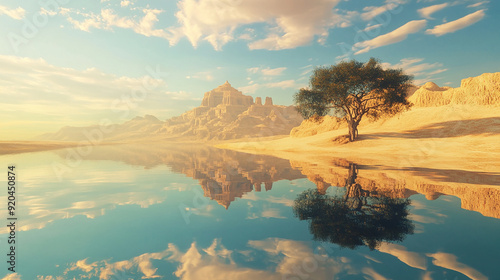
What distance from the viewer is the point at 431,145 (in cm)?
3109

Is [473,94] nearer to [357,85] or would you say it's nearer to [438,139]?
[438,139]

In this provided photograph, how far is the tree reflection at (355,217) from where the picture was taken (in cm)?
592

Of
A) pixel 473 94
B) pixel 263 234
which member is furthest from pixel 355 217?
pixel 473 94

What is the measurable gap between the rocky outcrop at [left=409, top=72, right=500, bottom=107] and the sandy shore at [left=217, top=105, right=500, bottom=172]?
3.79 m

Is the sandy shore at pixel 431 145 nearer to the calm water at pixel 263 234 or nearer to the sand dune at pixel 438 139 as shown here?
the sand dune at pixel 438 139

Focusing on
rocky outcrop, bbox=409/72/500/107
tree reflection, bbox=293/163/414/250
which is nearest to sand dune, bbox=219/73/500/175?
rocky outcrop, bbox=409/72/500/107

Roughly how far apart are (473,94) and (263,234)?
71113mm

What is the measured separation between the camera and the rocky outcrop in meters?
46.3

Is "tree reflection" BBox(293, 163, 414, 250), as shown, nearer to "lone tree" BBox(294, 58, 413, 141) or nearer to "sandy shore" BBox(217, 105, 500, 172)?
"sandy shore" BBox(217, 105, 500, 172)

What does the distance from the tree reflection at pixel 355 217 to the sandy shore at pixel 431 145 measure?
12.8m

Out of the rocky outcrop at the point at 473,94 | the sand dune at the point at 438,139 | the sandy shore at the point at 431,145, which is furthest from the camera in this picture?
the rocky outcrop at the point at 473,94

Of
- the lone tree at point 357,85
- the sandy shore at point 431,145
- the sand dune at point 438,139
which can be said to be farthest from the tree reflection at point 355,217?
the lone tree at point 357,85

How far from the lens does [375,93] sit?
37938mm

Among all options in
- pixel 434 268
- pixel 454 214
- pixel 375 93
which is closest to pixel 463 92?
pixel 375 93
